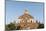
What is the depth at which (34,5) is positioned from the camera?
3.41ft

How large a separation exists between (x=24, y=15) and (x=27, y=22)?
0.26 feet

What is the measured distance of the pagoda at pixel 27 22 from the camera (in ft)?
3.30

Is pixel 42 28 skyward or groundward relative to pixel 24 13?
groundward

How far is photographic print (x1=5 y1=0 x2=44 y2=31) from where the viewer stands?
3.25 ft

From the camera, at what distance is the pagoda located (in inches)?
39.6

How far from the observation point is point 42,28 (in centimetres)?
104

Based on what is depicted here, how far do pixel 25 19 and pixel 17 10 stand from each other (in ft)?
0.40

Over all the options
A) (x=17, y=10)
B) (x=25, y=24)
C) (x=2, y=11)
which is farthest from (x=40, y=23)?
(x=2, y=11)

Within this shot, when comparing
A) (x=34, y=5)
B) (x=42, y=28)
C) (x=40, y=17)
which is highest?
(x=34, y=5)

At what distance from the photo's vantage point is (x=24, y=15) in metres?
1.02

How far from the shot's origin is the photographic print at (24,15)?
99cm

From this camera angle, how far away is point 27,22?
102cm

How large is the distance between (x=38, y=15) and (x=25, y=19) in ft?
0.47

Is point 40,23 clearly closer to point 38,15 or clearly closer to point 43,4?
point 38,15
